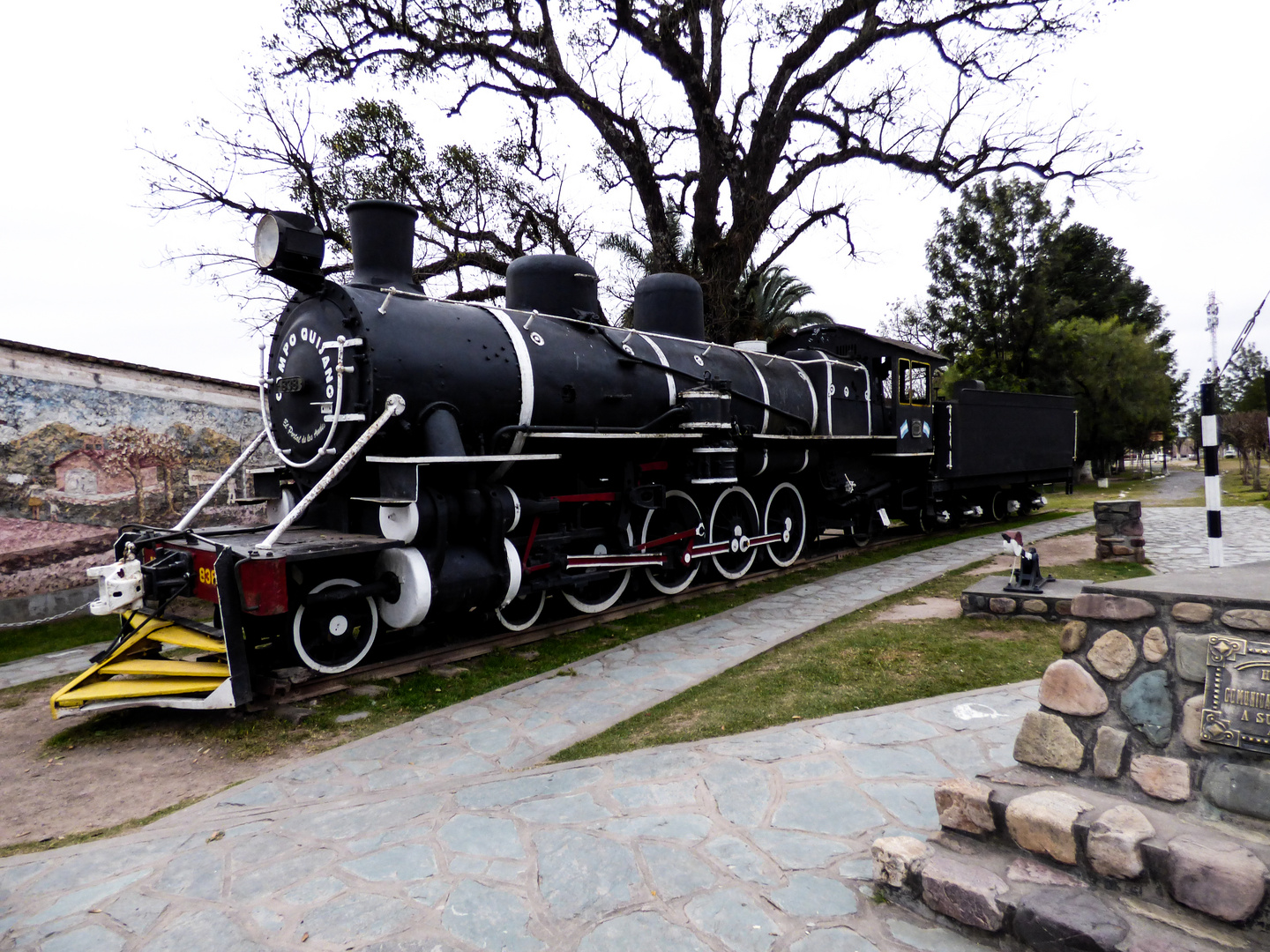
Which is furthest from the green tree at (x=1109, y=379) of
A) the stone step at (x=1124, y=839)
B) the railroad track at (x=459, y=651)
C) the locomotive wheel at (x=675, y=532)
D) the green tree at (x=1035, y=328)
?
the stone step at (x=1124, y=839)

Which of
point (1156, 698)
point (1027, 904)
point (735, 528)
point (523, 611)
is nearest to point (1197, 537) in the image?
point (735, 528)

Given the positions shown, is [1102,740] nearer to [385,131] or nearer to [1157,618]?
[1157,618]

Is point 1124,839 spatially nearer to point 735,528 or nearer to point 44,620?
point 735,528

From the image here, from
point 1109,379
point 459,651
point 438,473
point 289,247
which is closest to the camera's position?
point 289,247

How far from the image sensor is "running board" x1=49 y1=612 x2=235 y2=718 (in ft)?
14.9

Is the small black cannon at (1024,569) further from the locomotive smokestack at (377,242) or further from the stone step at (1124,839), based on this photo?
the locomotive smokestack at (377,242)

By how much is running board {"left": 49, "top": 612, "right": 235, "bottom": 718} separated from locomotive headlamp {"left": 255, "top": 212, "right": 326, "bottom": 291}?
2738mm

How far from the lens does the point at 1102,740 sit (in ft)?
7.89

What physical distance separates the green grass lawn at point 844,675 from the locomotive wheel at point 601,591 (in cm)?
212

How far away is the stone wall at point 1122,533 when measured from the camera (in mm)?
8742

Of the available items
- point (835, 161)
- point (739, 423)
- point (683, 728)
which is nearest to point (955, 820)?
point (683, 728)

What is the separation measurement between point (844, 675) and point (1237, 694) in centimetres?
295

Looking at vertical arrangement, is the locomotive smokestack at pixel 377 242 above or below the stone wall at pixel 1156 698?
above

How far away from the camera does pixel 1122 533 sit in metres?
8.80
